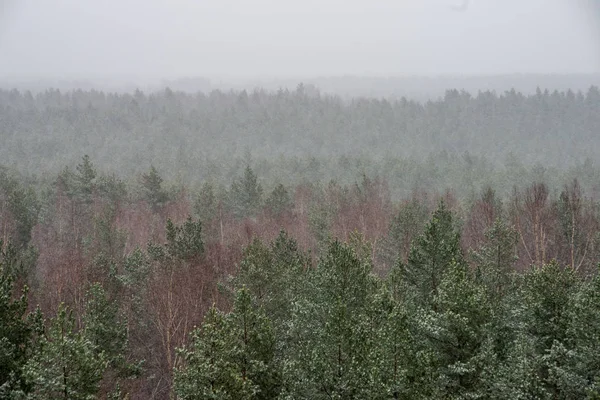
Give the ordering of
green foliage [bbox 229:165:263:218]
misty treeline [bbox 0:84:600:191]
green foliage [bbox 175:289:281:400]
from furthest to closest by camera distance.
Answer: misty treeline [bbox 0:84:600:191], green foliage [bbox 229:165:263:218], green foliage [bbox 175:289:281:400]

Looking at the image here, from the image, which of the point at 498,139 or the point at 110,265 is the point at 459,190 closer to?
the point at 110,265

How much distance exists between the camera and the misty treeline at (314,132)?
125500mm

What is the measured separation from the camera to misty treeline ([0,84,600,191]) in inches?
4941

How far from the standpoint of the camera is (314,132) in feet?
536

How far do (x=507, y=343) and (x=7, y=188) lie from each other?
50.8 meters

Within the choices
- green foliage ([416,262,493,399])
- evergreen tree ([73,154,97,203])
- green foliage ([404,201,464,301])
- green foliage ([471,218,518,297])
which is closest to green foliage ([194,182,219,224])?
evergreen tree ([73,154,97,203])

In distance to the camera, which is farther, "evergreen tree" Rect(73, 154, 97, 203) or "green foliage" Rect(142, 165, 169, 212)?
"green foliage" Rect(142, 165, 169, 212)

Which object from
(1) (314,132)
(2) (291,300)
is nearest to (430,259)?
(2) (291,300)

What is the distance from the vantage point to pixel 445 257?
20.8 metres

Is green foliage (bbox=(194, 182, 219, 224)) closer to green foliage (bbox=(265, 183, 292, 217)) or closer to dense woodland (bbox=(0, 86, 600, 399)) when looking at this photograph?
dense woodland (bbox=(0, 86, 600, 399))

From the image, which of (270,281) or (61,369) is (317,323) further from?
(61,369)

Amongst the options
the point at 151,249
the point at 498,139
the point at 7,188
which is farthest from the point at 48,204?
the point at 498,139

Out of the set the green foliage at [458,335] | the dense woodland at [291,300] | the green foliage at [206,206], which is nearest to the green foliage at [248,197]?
the dense woodland at [291,300]

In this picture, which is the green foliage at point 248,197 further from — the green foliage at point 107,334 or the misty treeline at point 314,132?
the misty treeline at point 314,132
